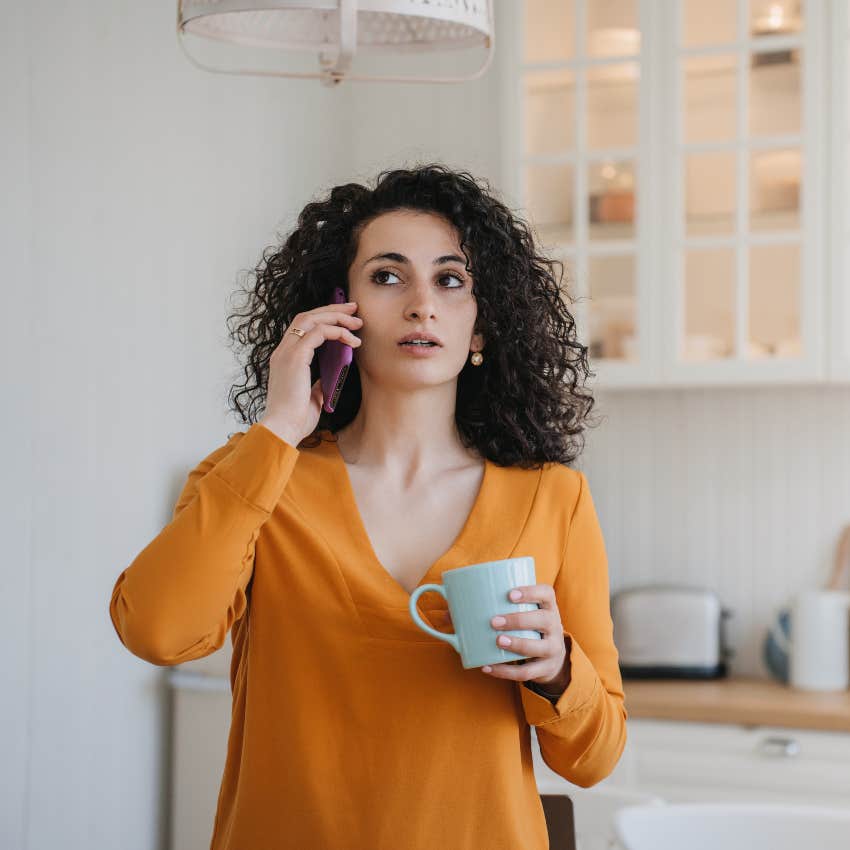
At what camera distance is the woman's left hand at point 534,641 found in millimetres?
1050

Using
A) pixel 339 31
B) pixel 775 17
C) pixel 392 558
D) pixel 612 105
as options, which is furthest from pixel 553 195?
pixel 392 558

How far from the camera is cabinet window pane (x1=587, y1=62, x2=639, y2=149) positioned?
9.27ft

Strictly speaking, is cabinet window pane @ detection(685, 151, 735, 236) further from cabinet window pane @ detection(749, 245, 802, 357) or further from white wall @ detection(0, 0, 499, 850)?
white wall @ detection(0, 0, 499, 850)

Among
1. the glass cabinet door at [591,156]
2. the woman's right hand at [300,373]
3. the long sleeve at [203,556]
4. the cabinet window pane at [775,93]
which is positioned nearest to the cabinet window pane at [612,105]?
the glass cabinet door at [591,156]

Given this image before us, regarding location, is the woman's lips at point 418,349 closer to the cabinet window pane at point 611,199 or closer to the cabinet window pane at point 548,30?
the cabinet window pane at point 611,199

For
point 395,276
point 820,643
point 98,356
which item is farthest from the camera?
point 820,643

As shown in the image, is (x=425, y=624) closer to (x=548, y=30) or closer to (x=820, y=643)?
(x=820, y=643)

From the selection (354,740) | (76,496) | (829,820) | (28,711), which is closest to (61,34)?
(76,496)

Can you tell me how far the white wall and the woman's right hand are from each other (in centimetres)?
93

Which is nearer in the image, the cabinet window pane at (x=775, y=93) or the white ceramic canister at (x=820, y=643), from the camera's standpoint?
the cabinet window pane at (x=775, y=93)

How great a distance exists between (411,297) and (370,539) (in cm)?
25

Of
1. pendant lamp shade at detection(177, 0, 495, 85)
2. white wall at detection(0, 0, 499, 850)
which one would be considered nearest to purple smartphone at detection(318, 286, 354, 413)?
pendant lamp shade at detection(177, 0, 495, 85)

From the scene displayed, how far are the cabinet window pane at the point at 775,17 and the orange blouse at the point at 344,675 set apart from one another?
1.90m

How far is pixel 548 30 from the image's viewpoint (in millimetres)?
2898
